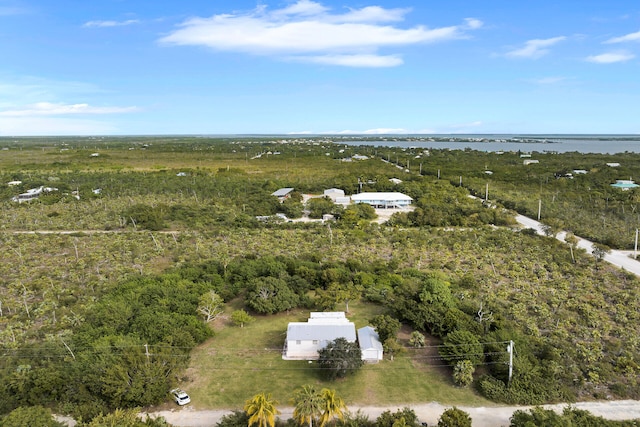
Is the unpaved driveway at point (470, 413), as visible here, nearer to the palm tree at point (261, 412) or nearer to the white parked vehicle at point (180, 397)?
the white parked vehicle at point (180, 397)

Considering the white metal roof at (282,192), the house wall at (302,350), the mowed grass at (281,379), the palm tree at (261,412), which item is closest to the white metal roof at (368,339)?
the mowed grass at (281,379)

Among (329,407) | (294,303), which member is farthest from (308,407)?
(294,303)

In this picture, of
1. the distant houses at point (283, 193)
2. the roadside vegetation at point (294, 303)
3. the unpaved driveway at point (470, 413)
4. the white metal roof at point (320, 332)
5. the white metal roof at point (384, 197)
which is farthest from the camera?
the distant houses at point (283, 193)

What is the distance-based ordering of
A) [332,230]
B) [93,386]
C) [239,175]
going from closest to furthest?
[93,386] < [332,230] < [239,175]

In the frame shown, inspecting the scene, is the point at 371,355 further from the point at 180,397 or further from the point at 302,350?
the point at 180,397

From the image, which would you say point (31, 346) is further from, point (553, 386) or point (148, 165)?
point (148, 165)

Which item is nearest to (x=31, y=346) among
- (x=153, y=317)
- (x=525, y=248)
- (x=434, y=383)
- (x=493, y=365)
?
(x=153, y=317)
